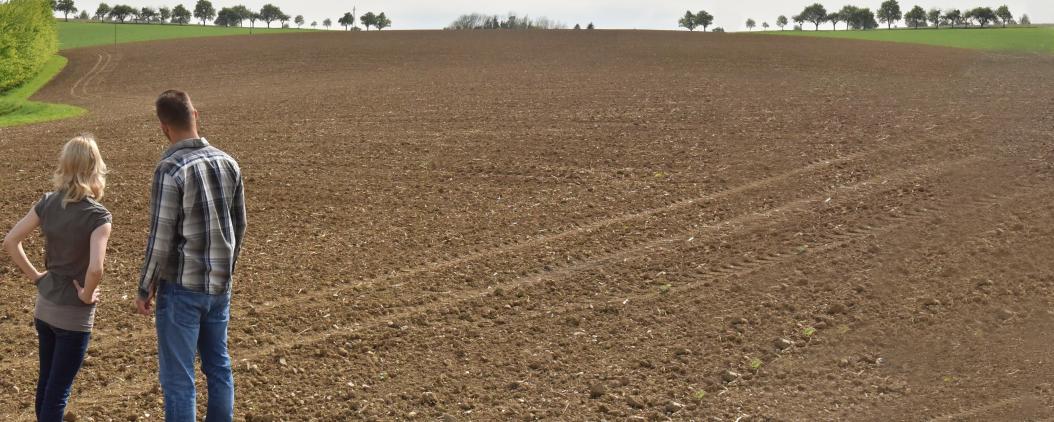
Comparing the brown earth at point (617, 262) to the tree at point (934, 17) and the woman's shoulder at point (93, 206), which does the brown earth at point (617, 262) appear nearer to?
the woman's shoulder at point (93, 206)

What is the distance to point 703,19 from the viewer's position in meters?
113

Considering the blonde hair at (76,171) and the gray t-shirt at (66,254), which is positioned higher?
the blonde hair at (76,171)

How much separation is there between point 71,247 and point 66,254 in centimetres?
5

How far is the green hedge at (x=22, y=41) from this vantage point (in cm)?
3966

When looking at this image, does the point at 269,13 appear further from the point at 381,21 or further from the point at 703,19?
the point at 703,19

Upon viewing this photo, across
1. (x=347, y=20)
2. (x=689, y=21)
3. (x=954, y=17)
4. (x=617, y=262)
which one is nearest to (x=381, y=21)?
(x=347, y=20)

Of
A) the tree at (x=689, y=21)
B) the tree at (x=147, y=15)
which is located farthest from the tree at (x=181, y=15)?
the tree at (x=689, y=21)

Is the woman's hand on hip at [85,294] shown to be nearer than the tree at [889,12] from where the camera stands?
Yes

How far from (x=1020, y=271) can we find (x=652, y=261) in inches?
136

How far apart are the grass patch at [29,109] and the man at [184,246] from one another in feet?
73.7

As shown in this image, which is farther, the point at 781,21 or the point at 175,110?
the point at 781,21

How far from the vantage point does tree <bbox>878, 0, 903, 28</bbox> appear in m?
102

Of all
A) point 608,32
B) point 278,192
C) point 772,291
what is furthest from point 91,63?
point 772,291

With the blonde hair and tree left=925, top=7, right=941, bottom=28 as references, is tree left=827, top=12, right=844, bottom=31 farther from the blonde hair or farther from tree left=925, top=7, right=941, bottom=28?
the blonde hair
